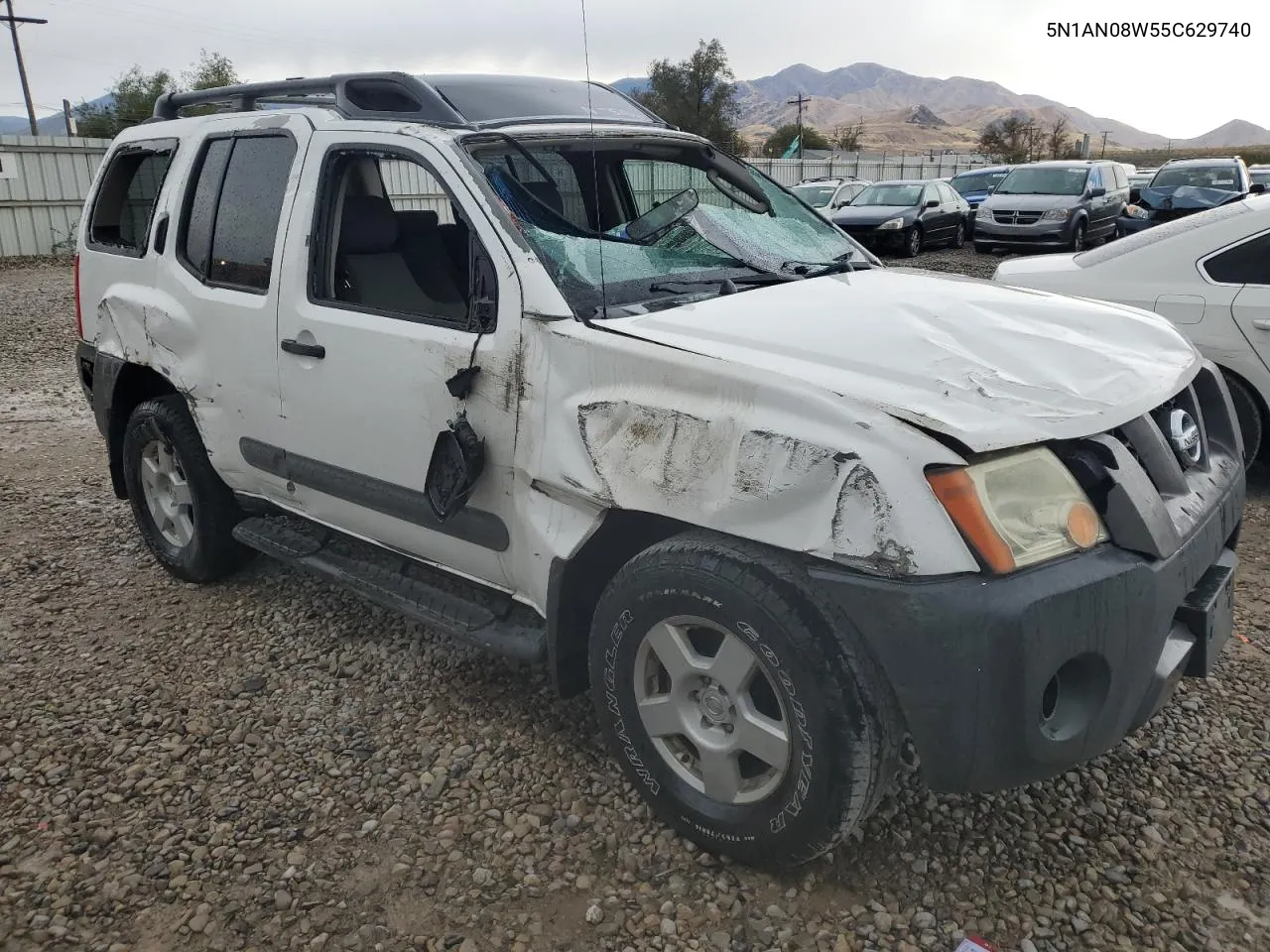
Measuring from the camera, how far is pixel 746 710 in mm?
2316

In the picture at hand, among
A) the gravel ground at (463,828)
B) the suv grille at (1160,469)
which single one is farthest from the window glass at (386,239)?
the suv grille at (1160,469)

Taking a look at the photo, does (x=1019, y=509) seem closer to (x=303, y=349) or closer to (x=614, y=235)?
(x=614, y=235)

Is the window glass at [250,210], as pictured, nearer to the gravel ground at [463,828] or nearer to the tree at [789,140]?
the gravel ground at [463,828]

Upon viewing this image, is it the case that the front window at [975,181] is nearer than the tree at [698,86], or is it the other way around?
Result: the front window at [975,181]

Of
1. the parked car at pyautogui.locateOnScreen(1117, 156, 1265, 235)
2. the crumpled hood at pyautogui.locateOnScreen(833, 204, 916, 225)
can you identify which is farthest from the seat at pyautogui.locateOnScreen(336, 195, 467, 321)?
the crumpled hood at pyautogui.locateOnScreen(833, 204, 916, 225)

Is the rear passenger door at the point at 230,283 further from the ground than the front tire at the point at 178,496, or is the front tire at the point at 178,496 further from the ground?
the rear passenger door at the point at 230,283

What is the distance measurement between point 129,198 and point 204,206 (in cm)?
72

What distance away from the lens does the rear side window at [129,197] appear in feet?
13.3

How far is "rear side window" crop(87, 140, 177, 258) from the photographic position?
406 cm

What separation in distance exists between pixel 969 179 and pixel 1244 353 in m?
20.3

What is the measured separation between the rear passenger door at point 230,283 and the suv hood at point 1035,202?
15558mm

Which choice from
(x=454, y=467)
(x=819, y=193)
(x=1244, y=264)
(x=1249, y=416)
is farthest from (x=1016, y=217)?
(x=454, y=467)

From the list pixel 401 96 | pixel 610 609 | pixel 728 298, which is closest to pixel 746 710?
pixel 610 609

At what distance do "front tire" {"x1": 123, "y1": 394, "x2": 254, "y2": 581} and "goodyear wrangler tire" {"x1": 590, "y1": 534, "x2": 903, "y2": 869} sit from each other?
2232 mm
